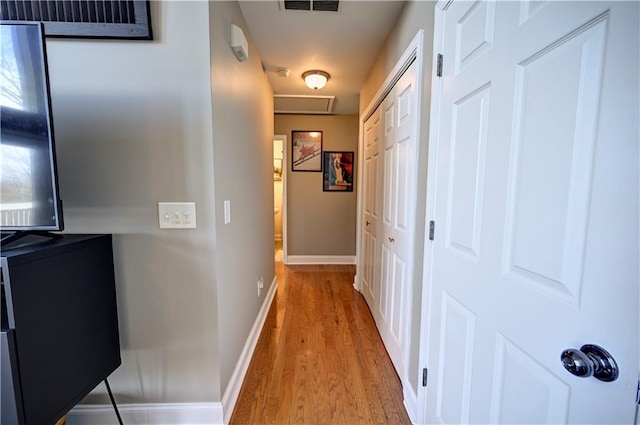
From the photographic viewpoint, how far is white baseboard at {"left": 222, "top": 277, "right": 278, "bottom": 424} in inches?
54.1

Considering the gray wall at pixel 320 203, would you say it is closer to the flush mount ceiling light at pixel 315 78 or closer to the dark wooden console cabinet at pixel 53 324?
the flush mount ceiling light at pixel 315 78

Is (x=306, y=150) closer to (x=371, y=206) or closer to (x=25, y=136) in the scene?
(x=371, y=206)

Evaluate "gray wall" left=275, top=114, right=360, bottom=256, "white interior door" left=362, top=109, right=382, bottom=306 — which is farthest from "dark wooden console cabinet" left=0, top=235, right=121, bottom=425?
"gray wall" left=275, top=114, right=360, bottom=256

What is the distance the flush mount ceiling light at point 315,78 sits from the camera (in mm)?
2541

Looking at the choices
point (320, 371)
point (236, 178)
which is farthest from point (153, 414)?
point (236, 178)

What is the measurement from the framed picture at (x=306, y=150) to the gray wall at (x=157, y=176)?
2637 millimetres

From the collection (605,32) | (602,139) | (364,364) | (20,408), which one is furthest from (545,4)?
(364,364)

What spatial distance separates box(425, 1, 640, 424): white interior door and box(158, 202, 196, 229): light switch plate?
45.6 inches

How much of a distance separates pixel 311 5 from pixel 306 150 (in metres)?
2.37

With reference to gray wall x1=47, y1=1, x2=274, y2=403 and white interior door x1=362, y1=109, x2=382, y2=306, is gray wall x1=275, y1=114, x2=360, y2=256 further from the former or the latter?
gray wall x1=47, y1=1, x2=274, y2=403

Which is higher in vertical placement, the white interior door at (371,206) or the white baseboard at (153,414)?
the white interior door at (371,206)

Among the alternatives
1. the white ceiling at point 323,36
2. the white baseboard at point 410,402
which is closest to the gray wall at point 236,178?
the white ceiling at point 323,36

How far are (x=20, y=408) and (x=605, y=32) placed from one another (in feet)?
5.71

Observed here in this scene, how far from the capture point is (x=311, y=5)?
1651mm
